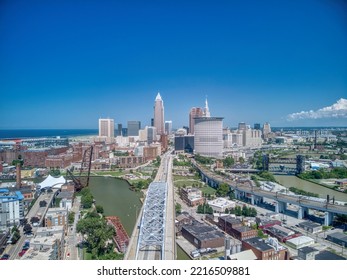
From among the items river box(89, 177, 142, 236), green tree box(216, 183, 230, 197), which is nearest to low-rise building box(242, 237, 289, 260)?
river box(89, 177, 142, 236)

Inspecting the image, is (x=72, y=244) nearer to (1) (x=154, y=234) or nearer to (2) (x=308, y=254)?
(1) (x=154, y=234)

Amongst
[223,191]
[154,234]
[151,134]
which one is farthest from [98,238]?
[151,134]

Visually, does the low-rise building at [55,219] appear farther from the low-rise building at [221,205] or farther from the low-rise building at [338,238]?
the low-rise building at [338,238]

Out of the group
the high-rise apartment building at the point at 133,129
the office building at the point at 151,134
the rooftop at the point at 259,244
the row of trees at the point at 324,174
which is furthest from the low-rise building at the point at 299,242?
the high-rise apartment building at the point at 133,129

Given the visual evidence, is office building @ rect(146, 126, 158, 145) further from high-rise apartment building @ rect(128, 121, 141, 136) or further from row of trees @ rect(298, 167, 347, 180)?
row of trees @ rect(298, 167, 347, 180)

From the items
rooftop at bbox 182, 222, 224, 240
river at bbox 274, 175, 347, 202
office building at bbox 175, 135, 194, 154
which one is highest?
office building at bbox 175, 135, 194, 154
